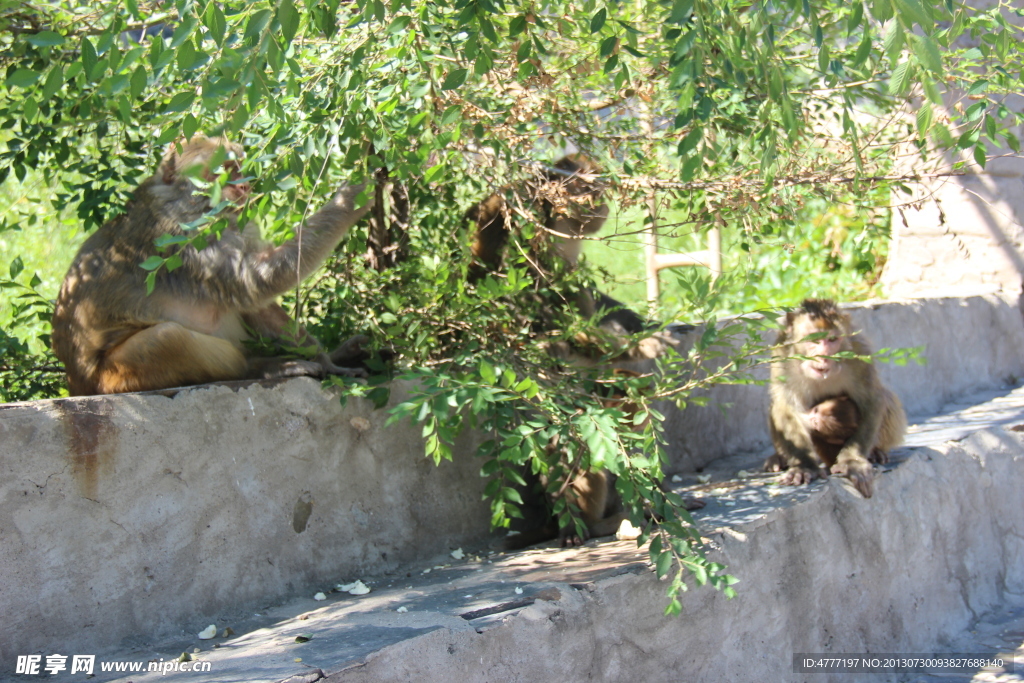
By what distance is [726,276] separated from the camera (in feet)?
11.5

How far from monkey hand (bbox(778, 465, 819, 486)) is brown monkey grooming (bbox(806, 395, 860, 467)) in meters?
0.20

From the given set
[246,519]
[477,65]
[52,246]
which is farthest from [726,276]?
[52,246]

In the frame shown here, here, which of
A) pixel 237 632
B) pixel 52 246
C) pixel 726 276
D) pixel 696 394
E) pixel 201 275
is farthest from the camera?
pixel 52 246

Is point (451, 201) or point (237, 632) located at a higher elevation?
point (451, 201)

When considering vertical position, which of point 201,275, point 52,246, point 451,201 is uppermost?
point 52,246

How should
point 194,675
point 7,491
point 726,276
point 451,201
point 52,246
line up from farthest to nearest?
point 52,246
point 451,201
point 726,276
point 7,491
point 194,675

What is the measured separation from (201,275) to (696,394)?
2877 mm

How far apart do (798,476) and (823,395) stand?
58 centimetres

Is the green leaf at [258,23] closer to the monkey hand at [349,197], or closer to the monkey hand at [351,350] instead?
the monkey hand at [349,197]

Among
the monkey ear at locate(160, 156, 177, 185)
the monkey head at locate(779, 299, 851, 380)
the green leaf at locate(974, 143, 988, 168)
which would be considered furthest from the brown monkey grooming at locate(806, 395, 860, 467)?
the monkey ear at locate(160, 156, 177, 185)

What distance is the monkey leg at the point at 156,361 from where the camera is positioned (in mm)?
3590

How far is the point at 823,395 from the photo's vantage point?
A: 16.0 ft

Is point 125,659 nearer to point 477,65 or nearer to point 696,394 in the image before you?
point 477,65

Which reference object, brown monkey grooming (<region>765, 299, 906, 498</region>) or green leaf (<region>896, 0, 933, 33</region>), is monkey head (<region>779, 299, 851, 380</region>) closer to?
brown monkey grooming (<region>765, 299, 906, 498</region>)
